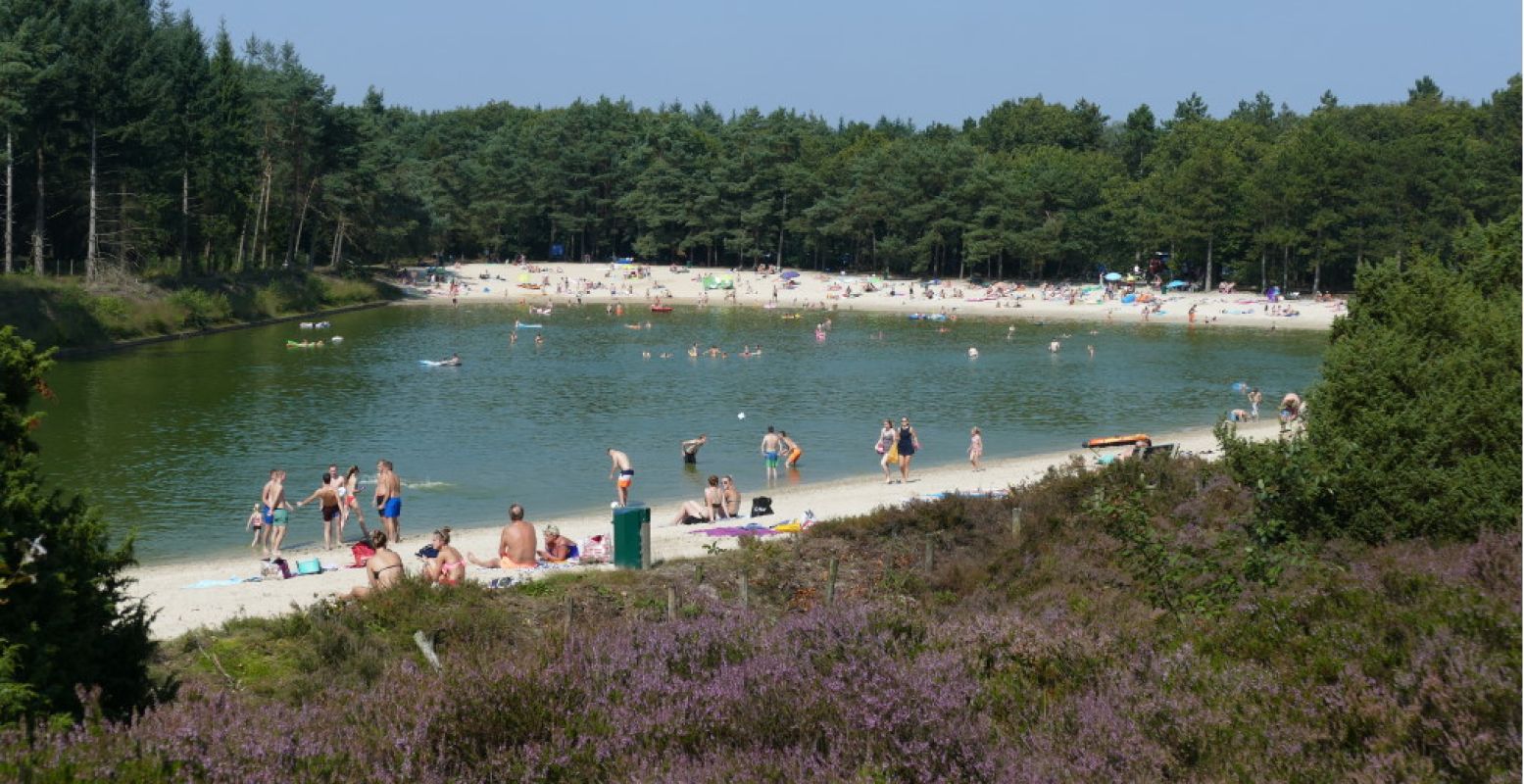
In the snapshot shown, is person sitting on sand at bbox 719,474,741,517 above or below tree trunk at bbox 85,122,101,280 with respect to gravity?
below

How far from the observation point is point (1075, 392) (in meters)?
47.0

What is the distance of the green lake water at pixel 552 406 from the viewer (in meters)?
29.0

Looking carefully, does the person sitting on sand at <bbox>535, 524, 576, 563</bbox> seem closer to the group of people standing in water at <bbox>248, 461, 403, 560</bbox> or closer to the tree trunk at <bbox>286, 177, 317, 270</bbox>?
the group of people standing in water at <bbox>248, 461, 403, 560</bbox>

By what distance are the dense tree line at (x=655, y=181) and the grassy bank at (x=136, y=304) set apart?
6.16 feet

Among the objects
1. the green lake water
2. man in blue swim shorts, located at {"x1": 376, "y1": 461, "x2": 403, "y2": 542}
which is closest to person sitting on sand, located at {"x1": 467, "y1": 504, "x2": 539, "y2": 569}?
man in blue swim shorts, located at {"x1": 376, "y1": 461, "x2": 403, "y2": 542}

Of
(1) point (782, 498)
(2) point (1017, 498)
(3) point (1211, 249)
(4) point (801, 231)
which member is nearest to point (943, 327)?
(3) point (1211, 249)

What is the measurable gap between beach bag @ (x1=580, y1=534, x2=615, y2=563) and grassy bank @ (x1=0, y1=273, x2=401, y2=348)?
114 ft

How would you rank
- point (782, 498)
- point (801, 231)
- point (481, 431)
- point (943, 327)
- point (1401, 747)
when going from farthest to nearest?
point (801, 231) → point (943, 327) → point (481, 431) → point (782, 498) → point (1401, 747)

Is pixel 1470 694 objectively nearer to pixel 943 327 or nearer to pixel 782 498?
pixel 782 498

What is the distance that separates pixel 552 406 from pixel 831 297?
5275 centimetres

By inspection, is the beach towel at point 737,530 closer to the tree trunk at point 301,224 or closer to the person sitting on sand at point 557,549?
the person sitting on sand at point 557,549

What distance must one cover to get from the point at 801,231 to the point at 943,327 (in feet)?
115

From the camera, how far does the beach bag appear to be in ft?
61.3

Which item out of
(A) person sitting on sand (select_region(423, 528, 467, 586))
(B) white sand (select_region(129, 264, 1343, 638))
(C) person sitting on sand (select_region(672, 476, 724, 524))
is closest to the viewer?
(A) person sitting on sand (select_region(423, 528, 467, 586))
